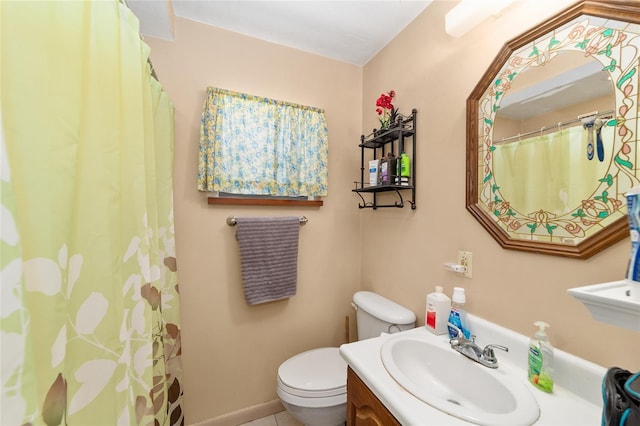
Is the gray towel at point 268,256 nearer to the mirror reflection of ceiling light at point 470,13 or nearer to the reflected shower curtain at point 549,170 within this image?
the reflected shower curtain at point 549,170

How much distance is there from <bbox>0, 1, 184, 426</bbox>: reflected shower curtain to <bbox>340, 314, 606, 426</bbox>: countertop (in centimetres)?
64

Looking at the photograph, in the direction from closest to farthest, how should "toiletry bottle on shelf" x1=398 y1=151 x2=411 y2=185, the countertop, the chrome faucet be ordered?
1. the countertop
2. the chrome faucet
3. "toiletry bottle on shelf" x1=398 y1=151 x2=411 y2=185

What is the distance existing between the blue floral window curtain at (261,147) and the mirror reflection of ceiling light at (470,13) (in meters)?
0.86

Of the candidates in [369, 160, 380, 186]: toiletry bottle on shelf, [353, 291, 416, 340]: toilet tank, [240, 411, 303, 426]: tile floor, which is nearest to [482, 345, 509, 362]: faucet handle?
[353, 291, 416, 340]: toilet tank

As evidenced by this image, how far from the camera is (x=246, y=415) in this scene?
156 cm

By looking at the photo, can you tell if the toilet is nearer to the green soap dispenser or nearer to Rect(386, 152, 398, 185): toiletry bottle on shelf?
the green soap dispenser

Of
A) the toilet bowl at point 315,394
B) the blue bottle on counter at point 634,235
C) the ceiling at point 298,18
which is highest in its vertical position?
the ceiling at point 298,18

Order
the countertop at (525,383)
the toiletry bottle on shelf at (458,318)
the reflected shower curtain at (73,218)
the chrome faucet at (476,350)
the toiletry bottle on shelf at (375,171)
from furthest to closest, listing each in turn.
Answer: the toiletry bottle on shelf at (375,171), the toiletry bottle on shelf at (458,318), the chrome faucet at (476,350), the countertop at (525,383), the reflected shower curtain at (73,218)

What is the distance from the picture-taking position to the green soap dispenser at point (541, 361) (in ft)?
2.47

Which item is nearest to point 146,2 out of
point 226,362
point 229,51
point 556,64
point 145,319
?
point 229,51

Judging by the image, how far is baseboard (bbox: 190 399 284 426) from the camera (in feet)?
4.92

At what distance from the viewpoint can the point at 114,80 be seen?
1.95 ft

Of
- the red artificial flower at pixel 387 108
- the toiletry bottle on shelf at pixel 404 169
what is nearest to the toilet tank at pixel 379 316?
the toiletry bottle on shelf at pixel 404 169

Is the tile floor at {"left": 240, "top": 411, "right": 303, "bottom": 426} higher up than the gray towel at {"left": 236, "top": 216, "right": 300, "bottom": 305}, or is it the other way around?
the gray towel at {"left": 236, "top": 216, "right": 300, "bottom": 305}
